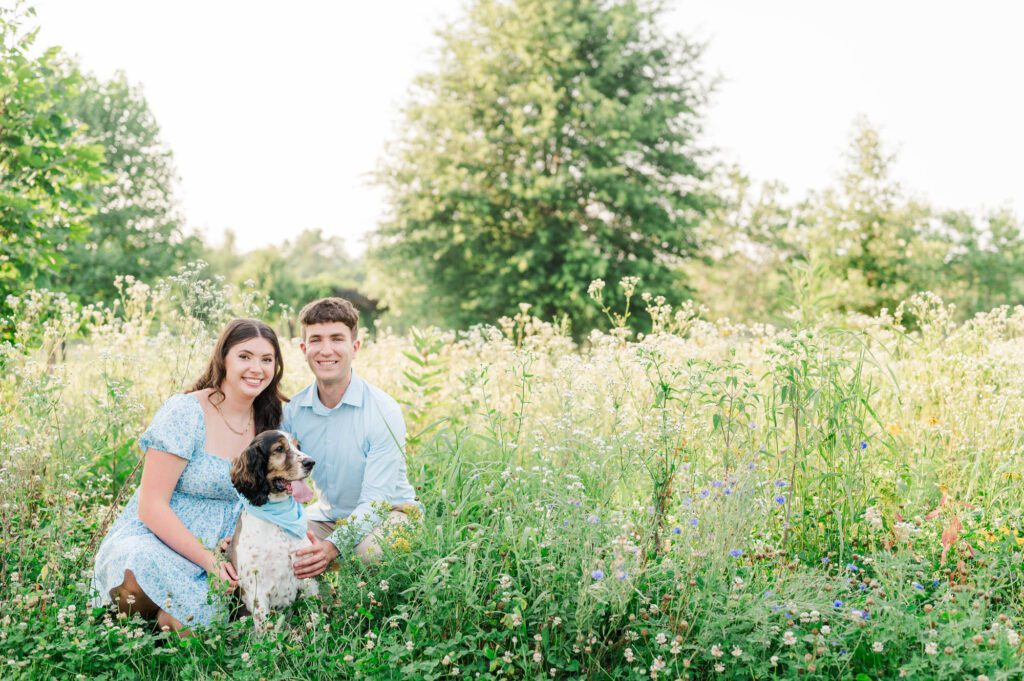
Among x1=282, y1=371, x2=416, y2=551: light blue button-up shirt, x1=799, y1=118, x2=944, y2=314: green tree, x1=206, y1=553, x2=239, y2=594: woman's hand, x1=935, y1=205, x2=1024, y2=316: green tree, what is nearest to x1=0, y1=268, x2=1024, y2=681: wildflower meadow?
x1=206, y1=553, x2=239, y2=594: woman's hand

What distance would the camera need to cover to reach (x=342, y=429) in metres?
4.21

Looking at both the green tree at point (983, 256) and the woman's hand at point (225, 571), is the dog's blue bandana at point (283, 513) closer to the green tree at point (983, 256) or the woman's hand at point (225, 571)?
the woman's hand at point (225, 571)

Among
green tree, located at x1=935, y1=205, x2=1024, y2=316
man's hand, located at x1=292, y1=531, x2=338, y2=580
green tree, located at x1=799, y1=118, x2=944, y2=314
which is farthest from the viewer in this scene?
green tree, located at x1=935, y1=205, x2=1024, y2=316

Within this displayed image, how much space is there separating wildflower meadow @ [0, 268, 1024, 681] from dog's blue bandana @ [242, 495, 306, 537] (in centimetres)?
29

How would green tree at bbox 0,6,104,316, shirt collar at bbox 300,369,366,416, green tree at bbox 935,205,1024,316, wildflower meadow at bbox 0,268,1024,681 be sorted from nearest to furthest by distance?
wildflower meadow at bbox 0,268,1024,681 < shirt collar at bbox 300,369,366,416 < green tree at bbox 0,6,104,316 < green tree at bbox 935,205,1024,316

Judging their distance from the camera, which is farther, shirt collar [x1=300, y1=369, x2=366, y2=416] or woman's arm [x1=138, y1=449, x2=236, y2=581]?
shirt collar [x1=300, y1=369, x2=366, y2=416]

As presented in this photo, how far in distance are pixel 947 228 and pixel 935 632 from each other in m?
31.2

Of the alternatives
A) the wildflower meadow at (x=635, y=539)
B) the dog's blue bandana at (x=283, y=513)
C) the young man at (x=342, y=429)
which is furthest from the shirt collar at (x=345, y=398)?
the dog's blue bandana at (x=283, y=513)

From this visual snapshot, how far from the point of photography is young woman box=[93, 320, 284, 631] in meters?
3.56

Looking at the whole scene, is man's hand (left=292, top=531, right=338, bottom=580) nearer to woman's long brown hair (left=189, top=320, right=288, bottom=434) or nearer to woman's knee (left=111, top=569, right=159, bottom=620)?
woman's knee (left=111, top=569, right=159, bottom=620)

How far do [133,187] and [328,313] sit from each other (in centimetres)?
2100

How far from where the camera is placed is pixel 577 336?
20.0 m

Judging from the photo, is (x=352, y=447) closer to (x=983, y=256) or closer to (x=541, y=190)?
(x=541, y=190)

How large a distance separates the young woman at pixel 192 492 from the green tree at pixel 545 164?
13064mm
